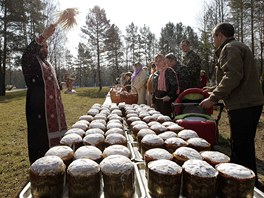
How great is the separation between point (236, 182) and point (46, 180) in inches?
33.8

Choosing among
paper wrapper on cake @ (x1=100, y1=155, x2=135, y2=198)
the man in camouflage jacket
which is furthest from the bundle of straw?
the man in camouflage jacket

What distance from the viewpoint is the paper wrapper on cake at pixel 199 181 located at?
1.15 m

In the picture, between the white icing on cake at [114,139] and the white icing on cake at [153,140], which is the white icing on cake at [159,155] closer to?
the white icing on cake at [153,140]

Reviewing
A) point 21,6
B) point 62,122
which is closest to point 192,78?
point 62,122

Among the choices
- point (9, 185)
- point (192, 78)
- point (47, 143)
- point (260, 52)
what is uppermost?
point (260, 52)

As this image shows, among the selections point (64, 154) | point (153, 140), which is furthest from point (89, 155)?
point (153, 140)

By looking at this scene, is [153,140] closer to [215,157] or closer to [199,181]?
[215,157]

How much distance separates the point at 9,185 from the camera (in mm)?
3471

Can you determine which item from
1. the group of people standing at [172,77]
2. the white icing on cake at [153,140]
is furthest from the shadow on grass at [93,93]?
the white icing on cake at [153,140]

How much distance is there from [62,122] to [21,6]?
68.8ft

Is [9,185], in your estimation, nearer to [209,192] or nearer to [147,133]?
[147,133]

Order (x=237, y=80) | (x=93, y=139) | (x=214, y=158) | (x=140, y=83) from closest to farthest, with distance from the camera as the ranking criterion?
(x=214, y=158) < (x=93, y=139) < (x=237, y=80) < (x=140, y=83)

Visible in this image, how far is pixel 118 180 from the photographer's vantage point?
3.93 ft

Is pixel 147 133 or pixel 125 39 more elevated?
pixel 125 39
